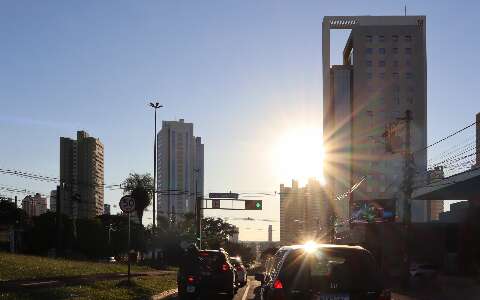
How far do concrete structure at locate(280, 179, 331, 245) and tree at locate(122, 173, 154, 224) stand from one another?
48547 millimetres

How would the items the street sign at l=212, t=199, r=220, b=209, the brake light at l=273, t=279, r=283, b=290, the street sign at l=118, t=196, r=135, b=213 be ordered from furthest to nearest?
the street sign at l=212, t=199, r=220, b=209 < the street sign at l=118, t=196, r=135, b=213 < the brake light at l=273, t=279, r=283, b=290

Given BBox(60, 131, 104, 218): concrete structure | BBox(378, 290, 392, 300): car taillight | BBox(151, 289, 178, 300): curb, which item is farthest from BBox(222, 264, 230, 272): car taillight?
BBox(60, 131, 104, 218): concrete structure

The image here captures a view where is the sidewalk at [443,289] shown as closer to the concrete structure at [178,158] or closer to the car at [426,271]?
the car at [426,271]

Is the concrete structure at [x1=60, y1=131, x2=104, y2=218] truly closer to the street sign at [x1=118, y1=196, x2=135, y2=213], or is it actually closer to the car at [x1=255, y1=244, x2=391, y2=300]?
the street sign at [x1=118, y1=196, x2=135, y2=213]

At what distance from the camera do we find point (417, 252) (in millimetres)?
61156

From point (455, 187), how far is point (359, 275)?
38.7m

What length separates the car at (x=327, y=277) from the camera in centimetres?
853

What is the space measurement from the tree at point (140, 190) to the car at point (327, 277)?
63.6 m

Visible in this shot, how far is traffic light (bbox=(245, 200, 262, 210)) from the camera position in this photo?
66.3 meters

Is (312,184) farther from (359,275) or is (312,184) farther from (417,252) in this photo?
(359,275)

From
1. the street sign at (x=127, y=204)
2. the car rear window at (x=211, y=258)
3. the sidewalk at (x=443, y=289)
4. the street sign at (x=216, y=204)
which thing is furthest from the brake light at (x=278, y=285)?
the street sign at (x=216, y=204)

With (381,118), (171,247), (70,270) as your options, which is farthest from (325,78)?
(70,270)

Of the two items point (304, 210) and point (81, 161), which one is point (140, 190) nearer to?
point (81, 161)

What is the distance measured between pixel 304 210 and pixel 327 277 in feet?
487
